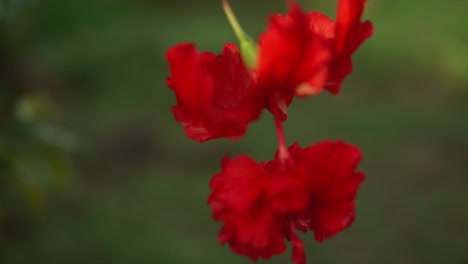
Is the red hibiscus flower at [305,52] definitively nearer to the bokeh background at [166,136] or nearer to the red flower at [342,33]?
the red flower at [342,33]

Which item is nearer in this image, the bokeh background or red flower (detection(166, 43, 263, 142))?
red flower (detection(166, 43, 263, 142))

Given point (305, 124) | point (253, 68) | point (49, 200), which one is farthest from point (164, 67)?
point (253, 68)

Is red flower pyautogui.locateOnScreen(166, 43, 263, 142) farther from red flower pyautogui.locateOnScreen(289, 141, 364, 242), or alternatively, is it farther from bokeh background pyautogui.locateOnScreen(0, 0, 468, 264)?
bokeh background pyautogui.locateOnScreen(0, 0, 468, 264)

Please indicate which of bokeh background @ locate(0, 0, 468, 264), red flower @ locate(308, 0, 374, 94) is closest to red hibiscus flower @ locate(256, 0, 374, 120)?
red flower @ locate(308, 0, 374, 94)

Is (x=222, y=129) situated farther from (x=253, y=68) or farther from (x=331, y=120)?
(x=331, y=120)

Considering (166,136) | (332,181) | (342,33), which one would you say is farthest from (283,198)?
(166,136)

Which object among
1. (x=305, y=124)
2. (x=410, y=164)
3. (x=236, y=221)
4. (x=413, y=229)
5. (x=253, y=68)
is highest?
(x=305, y=124)

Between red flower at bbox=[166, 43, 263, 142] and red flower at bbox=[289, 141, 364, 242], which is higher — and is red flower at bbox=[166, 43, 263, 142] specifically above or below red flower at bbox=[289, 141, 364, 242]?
above

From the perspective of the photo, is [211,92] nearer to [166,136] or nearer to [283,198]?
[283,198]
